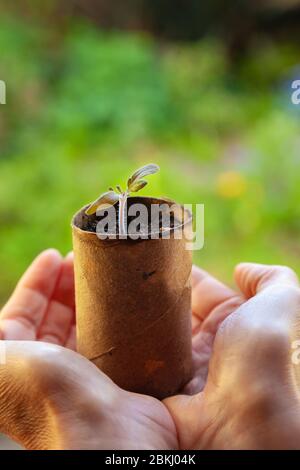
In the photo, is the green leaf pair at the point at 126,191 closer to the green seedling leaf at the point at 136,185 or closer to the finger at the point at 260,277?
the green seedling leaf at the point at 136,185

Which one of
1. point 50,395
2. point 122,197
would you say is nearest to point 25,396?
point 50,395

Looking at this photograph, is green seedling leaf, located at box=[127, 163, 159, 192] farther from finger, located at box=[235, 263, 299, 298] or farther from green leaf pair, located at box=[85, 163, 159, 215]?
finger, located at box=[235, 263, 299, 298]

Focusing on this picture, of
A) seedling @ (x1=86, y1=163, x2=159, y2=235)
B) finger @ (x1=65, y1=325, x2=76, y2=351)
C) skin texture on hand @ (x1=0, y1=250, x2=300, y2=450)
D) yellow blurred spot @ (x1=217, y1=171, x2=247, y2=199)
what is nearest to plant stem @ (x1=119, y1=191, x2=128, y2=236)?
seedling @ (x1=86, y1=163, x2=159, y2=235)

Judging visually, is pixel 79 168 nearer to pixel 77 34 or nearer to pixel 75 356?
pixel 77 34

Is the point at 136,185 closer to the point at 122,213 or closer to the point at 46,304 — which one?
the point at 122,213
